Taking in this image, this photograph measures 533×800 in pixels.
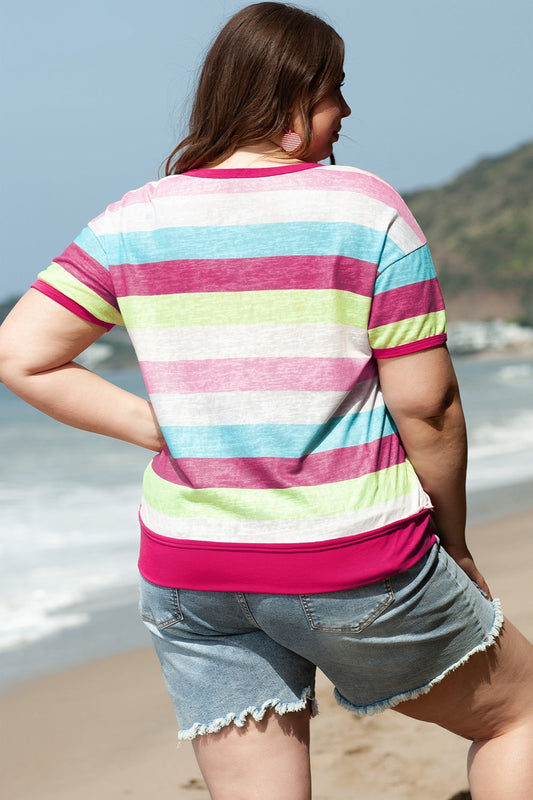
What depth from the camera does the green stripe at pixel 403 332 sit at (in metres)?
1.23

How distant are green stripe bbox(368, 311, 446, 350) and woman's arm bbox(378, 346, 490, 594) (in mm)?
25

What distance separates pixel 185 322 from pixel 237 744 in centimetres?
65

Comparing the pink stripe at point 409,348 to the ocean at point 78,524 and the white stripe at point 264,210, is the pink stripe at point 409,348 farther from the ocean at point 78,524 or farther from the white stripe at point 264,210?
the ocean at point 78,524

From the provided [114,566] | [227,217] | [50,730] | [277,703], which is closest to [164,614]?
[277,703]

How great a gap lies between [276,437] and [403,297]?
0.25m

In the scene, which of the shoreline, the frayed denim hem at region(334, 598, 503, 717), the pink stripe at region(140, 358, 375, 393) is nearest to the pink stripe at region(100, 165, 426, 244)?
the pink stripe at region(140, 358, 375, 393)

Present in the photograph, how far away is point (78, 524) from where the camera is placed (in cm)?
595

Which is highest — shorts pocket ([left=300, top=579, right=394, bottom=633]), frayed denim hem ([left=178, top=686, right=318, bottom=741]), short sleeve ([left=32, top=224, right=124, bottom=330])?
short sleeve ([left=32, top=224, right=124, bottom=330])

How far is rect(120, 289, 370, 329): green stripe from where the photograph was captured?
3.98ft

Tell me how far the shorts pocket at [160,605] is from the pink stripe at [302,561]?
0.05m

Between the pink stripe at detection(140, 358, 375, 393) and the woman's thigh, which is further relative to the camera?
the woman's thigh

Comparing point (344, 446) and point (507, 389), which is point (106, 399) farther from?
point (507, 389)

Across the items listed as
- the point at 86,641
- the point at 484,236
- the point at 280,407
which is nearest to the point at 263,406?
the point at 280,407

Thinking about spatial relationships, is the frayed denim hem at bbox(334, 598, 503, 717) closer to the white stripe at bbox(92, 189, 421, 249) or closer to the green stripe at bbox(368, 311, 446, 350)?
the green stripe at bbox(368, 311, 446, 350)
